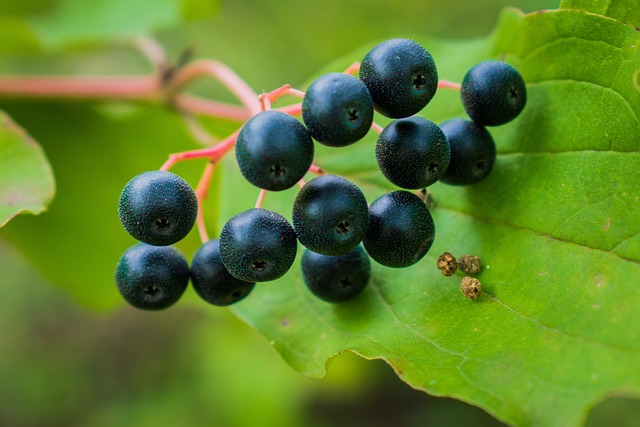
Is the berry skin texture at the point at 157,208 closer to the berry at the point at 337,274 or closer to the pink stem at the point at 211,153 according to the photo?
the pink stem at the point at 211,153

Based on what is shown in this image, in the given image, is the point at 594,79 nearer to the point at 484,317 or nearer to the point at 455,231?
the point at 455,231

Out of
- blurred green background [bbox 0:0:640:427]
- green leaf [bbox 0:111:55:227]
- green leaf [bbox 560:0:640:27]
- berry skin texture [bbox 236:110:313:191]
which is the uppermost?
green leaf [bbox 560:0:640:27]

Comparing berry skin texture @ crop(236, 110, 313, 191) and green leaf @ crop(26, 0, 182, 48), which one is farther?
green leaf @ crop(26, 0, 182, 48)

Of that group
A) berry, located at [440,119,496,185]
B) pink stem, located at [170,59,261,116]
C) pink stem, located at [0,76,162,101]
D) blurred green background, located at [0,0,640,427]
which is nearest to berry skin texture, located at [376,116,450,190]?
berry, located at [440,119,496,185]

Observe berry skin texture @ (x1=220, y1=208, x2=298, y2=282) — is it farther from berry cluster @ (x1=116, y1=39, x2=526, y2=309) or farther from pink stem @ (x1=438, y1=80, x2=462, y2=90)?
pink stem @ (x1=438, y1=80, x2=462, y2=90)

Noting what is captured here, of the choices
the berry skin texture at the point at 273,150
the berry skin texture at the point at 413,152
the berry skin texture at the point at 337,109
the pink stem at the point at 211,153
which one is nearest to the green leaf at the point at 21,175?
the pink stem at the point at 211,153

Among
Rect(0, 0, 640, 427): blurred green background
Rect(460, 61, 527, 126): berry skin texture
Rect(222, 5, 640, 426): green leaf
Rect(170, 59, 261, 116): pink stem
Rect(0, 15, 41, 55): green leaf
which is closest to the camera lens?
Rect(222, 5, 640, 426): green leaf

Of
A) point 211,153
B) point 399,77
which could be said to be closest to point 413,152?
point 399,77
